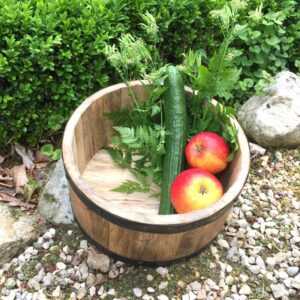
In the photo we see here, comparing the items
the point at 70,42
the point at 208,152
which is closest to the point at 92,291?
the point at 208,152

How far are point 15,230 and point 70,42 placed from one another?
106cm

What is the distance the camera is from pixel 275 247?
255 centimetres

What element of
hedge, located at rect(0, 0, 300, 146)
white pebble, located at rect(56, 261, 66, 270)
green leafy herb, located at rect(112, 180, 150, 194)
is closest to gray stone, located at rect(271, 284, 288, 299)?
green leafy herb, located at rect(112, 180, 150, 194)

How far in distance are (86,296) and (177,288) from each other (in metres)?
0.45

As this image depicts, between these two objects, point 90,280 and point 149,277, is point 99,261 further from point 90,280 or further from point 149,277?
point 149,277

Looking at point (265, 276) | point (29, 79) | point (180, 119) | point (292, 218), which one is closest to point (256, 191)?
point (292, 218)

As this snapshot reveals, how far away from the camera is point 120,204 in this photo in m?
2.45

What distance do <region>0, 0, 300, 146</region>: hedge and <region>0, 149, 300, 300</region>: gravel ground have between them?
709 millimetres

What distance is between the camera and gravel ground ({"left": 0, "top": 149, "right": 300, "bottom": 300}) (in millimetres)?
2281

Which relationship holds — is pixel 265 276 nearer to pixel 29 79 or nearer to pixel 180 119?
pixel 180 119

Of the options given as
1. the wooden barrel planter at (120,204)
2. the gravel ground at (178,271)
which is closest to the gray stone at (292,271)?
the gravel ground at (178,271)

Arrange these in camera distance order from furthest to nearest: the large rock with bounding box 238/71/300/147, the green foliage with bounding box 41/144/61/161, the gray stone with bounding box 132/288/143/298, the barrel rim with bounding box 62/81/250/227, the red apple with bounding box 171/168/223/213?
the large rock with bounding box 238/71/300/147 → the green foliage with bounding box 41/144/61/161 → the gray stone with bounding box 132/288/143/298 → the red apple with bounding box 171/168/223/213 → the barrel rim with bounding box 62/81/250/227

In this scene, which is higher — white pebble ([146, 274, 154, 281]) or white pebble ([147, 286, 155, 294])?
white pebble ([146, 274, 154, 281])

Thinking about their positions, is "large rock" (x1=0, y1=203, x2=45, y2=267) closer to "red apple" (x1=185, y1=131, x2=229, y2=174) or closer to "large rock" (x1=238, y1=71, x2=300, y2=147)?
"red apple" (x1=185, y1=131, x2=229, y2=174)
